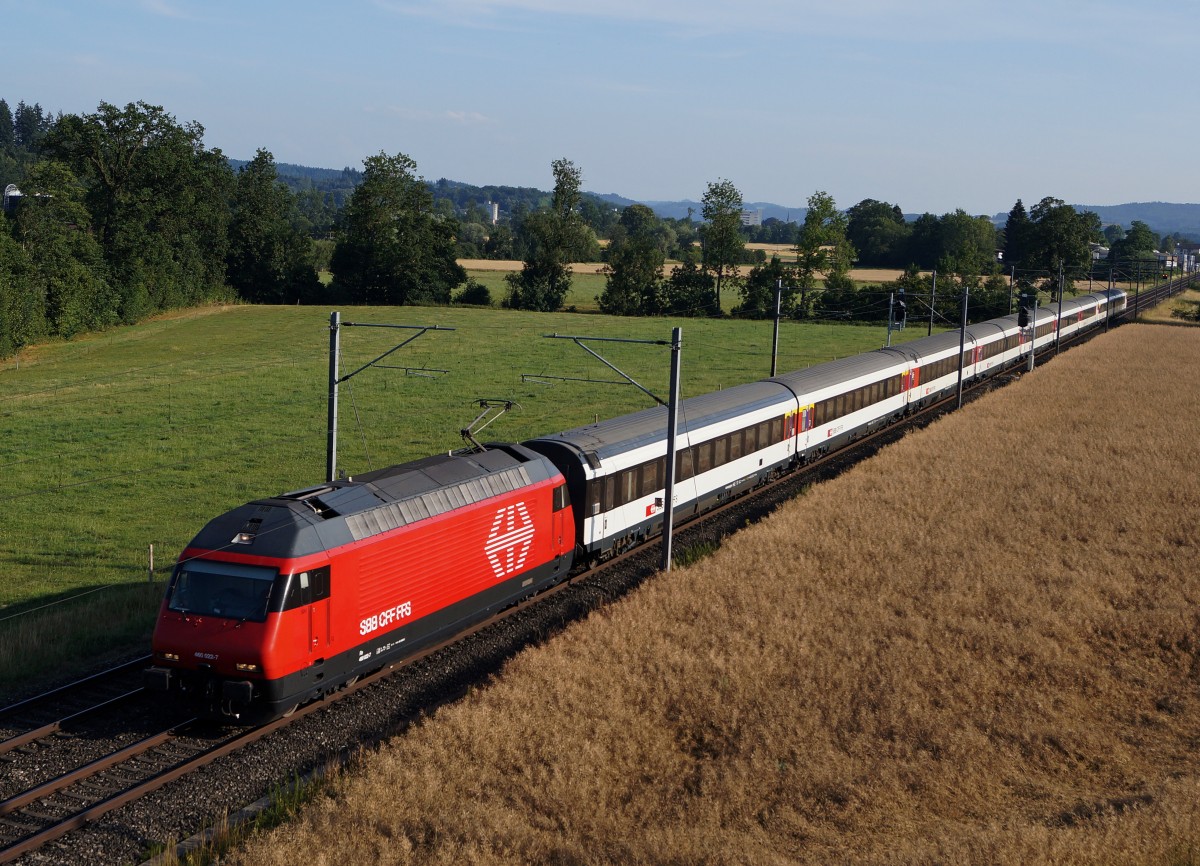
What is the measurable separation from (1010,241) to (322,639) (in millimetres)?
Answer: 186639

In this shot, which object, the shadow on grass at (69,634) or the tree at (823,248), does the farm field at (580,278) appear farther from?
the shadow on grass at (69,634)

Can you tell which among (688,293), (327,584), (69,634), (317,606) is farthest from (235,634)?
(688,293)

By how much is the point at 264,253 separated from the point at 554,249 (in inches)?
1270

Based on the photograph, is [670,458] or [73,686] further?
[670,458]

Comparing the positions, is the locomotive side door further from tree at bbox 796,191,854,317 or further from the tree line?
tree at bbox 796,191,854,317

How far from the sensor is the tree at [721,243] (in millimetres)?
117375

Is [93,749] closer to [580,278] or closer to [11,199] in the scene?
[11,199]

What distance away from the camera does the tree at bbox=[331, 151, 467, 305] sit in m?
111

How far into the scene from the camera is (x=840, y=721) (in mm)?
16938

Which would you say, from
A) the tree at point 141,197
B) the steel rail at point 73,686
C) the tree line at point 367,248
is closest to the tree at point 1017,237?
the tree line at point 367,248

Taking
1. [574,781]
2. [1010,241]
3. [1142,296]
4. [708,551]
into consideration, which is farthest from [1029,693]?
[1010,241]

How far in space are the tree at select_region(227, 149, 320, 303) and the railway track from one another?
335 feet

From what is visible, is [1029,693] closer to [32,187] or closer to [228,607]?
[228,607]

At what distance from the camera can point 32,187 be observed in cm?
8412
